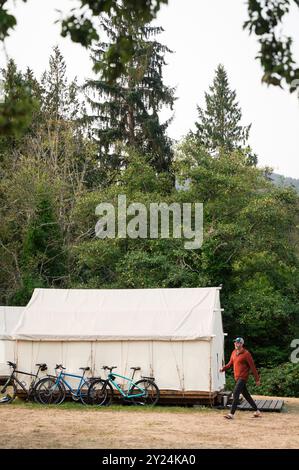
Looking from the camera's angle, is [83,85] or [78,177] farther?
[83,85]

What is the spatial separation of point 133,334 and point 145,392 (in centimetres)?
144

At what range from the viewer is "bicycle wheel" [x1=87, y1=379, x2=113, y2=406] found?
58.4 ft

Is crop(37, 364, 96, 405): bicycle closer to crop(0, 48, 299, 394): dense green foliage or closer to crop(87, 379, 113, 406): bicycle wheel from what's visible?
crop(87, 379, 113, 406): bicycle wheel

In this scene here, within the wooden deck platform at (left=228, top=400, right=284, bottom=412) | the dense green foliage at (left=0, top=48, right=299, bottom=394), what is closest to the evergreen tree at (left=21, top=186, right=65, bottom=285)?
the dense green foliage at (left=0, top=48, right=299, bottom=394)

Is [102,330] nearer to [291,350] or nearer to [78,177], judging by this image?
[291,350]

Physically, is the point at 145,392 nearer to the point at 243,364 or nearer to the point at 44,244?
the point at 243,364

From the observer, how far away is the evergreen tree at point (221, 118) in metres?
50.6

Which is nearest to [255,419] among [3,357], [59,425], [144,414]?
[144,414]

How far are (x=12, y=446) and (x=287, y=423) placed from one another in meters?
6.33

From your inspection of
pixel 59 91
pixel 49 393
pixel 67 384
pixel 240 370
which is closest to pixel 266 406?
pixel 240 370

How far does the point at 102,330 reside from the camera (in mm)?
18672

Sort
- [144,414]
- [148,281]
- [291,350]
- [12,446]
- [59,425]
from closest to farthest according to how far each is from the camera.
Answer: [12,446] < [59,425] < [144,414] < [148,281] < [291,350]

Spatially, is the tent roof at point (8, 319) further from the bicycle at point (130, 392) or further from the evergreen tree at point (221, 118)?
the evergreen tree at point (221, 118)

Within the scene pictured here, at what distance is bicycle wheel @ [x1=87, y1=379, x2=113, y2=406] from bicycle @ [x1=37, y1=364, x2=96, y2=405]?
224 mm
